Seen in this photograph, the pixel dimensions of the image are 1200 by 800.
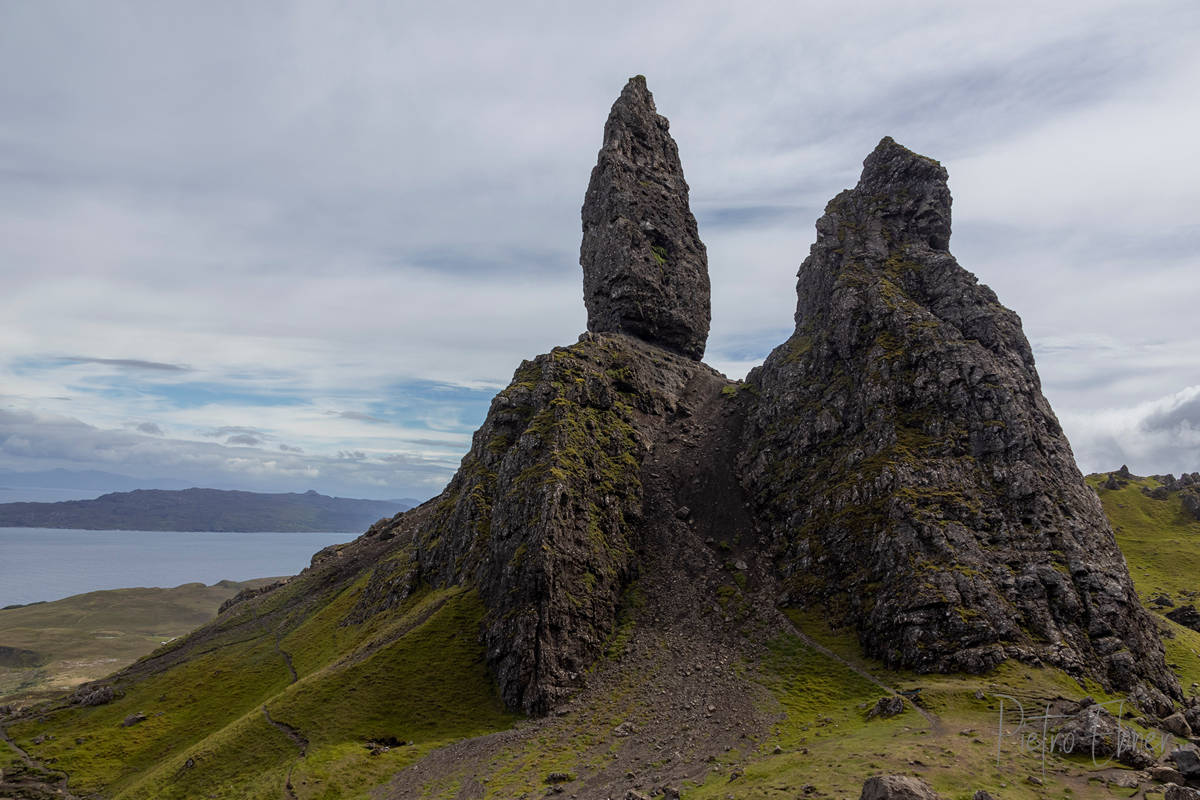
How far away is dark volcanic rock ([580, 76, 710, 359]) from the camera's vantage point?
175 m

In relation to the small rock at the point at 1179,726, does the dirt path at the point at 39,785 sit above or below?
below

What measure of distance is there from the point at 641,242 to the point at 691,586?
10270cm

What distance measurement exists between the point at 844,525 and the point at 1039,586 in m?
26.6

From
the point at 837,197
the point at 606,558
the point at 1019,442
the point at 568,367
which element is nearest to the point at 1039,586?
the point at 1019,442

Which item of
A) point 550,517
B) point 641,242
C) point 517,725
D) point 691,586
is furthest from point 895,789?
point 641,242

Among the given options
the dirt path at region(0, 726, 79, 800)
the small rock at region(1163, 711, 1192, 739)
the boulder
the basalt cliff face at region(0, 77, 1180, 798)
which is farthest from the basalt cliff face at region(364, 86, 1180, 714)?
the dirt path at region(0, 726, 79, 800)

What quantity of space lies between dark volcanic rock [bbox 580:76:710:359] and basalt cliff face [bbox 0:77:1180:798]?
A: 2736 cm

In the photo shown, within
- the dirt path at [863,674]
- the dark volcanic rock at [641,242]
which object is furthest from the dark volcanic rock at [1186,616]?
the dark volcanic rock at [641,242]

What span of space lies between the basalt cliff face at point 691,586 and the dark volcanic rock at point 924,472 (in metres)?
0.42

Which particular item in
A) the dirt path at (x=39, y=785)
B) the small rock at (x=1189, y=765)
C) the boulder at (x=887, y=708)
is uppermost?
the small rock at (x=1189, y=765)

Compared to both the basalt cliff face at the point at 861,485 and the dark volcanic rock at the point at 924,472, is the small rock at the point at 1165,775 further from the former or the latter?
the dark volcanic rock at the point at 924,472

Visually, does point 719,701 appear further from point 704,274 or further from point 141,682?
point 704,274

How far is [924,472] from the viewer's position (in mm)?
101500

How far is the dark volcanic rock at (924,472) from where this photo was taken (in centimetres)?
8338
